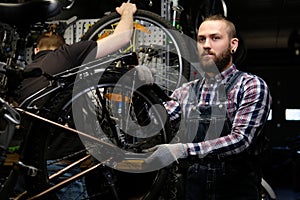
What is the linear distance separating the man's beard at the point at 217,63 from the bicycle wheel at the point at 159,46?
3.43 ft

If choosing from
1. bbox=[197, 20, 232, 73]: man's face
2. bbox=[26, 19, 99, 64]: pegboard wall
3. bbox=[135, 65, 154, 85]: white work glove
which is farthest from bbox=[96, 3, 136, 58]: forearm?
bbox=[26, 19, 99, 64]: pegboard wall

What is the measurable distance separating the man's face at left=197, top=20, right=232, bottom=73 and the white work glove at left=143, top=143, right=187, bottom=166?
18.8 inches

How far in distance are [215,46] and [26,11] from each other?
0.87 m

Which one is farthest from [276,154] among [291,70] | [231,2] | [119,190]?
[119,190]

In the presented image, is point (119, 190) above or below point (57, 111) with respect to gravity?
below

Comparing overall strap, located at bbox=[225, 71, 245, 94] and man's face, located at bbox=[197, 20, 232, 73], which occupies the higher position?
man's face, located at bbox=[197, 20, 232, 73]

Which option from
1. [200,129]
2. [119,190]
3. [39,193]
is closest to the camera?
[39,193]

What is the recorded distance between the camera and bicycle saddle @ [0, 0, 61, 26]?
206cm

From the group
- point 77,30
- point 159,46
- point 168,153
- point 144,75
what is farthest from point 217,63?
point 77,30

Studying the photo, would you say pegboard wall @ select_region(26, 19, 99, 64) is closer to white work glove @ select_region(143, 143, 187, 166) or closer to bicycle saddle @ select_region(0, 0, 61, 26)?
bicycle saddle @ select_region(0, 0, 61, 26)

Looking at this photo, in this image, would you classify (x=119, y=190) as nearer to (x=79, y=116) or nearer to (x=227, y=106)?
(x=79, y=116)

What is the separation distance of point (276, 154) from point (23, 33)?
9610mm

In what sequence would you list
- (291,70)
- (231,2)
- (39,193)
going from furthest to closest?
(291,70) → (231,2) → (39,193)

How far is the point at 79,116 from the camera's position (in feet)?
7.38
